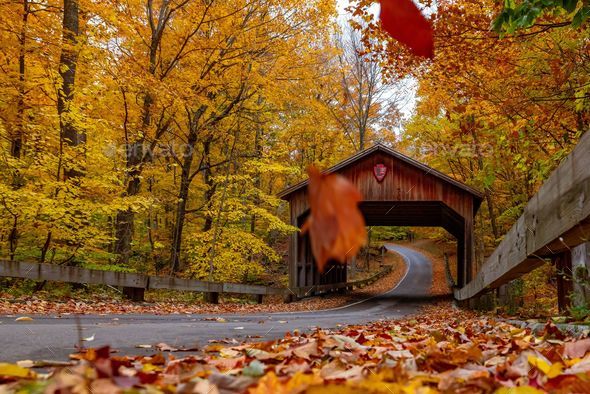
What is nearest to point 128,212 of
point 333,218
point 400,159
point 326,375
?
point 400,159

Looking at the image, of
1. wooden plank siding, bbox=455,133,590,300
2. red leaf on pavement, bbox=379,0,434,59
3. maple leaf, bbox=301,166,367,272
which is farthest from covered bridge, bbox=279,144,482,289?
maple leaf, bbox=301,166,367,272

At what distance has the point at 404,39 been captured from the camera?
129 cm

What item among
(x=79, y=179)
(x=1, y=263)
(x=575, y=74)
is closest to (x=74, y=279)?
(x=1, y=263)

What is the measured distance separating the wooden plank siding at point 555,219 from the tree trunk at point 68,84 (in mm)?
9457

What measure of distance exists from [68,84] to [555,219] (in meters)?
12.2

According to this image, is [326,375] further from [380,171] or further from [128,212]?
[380,171]

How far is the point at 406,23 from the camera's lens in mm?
1309

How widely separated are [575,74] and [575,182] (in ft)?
23.7

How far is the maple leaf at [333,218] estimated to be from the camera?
780mm

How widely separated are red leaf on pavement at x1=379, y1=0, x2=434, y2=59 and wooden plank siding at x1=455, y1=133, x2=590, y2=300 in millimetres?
1563

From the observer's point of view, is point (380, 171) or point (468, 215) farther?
point (380, 171)

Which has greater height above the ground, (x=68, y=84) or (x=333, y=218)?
(x=68, y=84)

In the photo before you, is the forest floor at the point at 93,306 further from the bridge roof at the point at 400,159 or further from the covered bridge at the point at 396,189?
the bridge roof at the point at 400,159

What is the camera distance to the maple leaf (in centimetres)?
78
